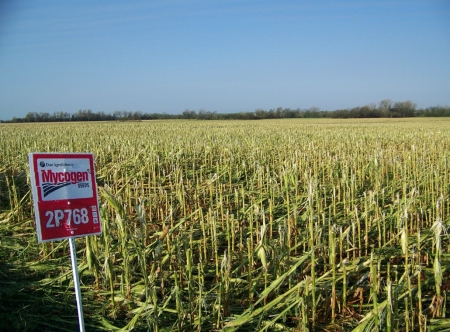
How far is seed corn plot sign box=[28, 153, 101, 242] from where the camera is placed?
2.39 meters

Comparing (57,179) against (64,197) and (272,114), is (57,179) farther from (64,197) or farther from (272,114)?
(272,114)

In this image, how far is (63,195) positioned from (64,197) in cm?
1

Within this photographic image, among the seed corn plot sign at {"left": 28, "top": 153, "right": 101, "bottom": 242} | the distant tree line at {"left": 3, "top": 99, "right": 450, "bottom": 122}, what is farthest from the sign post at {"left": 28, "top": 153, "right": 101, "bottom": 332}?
the distant tree line at {"left": 3, "top": 99, "right": 450, "bottom": 122}

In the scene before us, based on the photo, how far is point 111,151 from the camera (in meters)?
9.34

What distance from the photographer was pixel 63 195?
2498 mm

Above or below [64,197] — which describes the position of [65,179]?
above

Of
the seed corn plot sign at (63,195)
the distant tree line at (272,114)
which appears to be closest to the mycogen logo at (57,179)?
the seed corn plot sign at (63,195)

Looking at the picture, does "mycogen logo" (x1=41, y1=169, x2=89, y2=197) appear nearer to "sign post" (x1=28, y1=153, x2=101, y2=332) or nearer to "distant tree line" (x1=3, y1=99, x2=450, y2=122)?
"sign post" (x1=28, y1=153, x2=101, y2=332)

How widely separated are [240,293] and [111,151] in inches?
273

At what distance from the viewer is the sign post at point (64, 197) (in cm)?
239

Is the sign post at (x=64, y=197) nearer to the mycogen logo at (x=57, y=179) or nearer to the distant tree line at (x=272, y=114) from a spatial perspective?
the mycogen logo at (x=57, y=179)

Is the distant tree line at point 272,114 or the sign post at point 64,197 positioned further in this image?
the distant tree line at point 272,114

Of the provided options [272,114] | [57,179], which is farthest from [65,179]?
[272,114]

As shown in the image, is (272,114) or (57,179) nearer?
(57,179)
